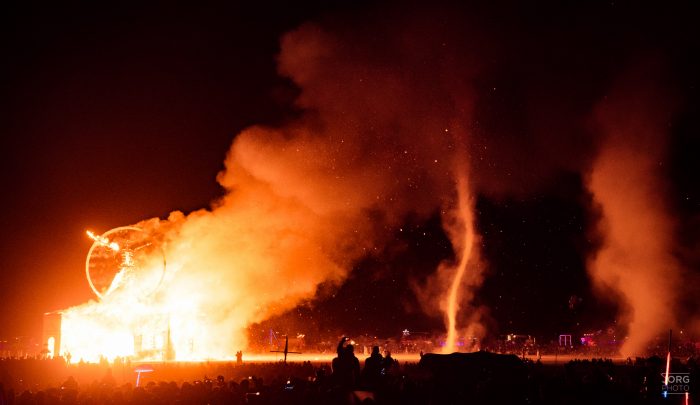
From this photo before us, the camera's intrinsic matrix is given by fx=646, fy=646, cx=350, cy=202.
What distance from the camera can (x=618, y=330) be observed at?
133 ft

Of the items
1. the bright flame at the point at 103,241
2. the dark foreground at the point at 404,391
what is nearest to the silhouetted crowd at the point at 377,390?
the dark foreground at the point at 404,391

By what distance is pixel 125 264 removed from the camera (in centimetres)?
3119

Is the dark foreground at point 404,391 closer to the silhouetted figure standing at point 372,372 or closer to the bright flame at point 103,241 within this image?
the silhouetted figure standing at point 372,372

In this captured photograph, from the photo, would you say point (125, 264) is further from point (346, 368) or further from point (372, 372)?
point (372, 372)

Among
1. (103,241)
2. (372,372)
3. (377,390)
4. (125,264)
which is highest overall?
(103,241)

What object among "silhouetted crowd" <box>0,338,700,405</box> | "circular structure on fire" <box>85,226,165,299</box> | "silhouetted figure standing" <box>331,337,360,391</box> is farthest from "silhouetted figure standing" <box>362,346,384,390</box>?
"circular structure on fire" <box>85,226,165,299</box>

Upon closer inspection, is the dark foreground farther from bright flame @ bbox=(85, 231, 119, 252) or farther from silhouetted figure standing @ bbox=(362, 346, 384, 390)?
bright flame @ bbox=(85, 231, 119, 252)

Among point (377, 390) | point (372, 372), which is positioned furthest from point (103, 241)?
point (377, 390)

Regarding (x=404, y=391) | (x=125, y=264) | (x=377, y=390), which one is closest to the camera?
(x=404, y=391)

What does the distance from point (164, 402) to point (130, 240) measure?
21.7 m

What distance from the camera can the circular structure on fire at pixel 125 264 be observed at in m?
30.9

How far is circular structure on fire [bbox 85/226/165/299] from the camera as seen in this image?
30.9 meters

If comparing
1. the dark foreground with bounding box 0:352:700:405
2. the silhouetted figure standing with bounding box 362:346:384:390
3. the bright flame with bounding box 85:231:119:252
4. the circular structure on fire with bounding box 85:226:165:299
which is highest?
the bright flame with bounding box 85:231:119:252

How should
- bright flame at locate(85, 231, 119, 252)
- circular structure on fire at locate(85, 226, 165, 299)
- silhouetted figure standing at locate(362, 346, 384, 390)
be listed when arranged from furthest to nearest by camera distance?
circular structure on fire at locate(85, 226, 165, 299) → bright flame at locate(85, 231, 119, 252) → silhouetted figure standing at locate(362, 346, 384, 390)
